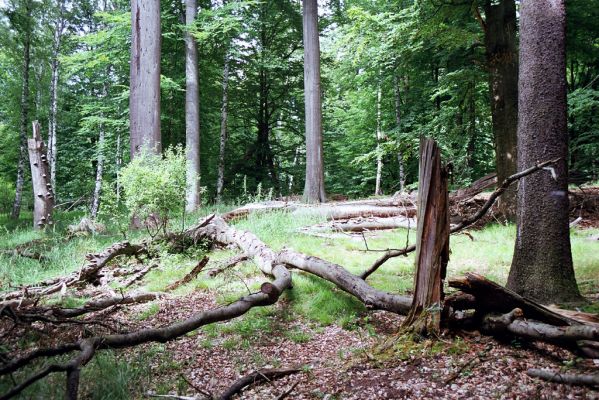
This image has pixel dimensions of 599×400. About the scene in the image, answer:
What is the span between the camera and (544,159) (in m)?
3.63

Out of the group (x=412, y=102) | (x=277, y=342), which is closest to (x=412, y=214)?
(x=277, y=342)

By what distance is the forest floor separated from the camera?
266 cm

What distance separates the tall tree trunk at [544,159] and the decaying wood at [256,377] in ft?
7.93

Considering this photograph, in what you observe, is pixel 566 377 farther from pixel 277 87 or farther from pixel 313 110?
pixel 277 87

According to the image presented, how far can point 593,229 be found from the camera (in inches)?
285

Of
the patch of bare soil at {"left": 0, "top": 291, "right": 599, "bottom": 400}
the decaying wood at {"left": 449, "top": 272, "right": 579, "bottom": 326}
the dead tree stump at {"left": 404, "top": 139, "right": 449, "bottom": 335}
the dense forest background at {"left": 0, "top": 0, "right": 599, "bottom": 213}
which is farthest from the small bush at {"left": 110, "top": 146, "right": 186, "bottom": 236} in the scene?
the decaying wood at {"left": 449, "top": 272, "right": 579, "bottom": 326}

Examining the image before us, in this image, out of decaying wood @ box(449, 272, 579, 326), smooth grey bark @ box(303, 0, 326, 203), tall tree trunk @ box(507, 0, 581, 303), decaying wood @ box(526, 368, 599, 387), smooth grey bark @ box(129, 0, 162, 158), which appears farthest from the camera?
smooth grey bark @ box(303, 0, 326, 203)

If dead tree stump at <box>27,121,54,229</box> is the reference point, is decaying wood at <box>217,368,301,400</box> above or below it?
below

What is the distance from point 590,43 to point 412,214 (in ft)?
17.6

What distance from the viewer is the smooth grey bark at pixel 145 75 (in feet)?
32.6

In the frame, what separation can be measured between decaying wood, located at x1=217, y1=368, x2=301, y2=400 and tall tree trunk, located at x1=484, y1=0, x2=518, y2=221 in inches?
233

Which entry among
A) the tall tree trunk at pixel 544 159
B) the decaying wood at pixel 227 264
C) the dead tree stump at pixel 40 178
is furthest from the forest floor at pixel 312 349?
the dead tree stump at pixel 40 178

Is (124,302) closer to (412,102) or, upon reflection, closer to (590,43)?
(590,43)

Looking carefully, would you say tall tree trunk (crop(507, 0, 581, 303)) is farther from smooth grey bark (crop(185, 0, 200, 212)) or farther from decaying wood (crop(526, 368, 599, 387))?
smooth grey bark (crop(185, 0, 200, 212))
